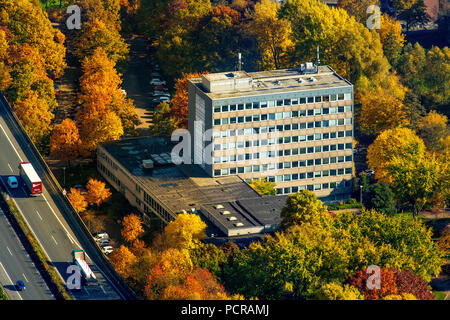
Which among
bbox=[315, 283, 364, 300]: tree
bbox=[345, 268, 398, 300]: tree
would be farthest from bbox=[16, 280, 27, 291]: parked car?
bbox=[345, 268, 398, 300]: tree

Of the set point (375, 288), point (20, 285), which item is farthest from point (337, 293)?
point (20, 285)

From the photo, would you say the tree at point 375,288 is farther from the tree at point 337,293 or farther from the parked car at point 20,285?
the parked car at point 20,285

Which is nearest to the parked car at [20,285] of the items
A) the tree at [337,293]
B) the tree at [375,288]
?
the tree at [337,293]

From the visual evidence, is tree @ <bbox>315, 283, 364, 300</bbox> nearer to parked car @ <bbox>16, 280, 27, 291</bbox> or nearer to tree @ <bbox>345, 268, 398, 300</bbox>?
tree @ <bbox>345, 268, 398, 300</bbox>

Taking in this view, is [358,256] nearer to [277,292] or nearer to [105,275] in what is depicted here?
[277,292]

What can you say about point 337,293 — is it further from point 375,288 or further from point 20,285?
point 20,285
